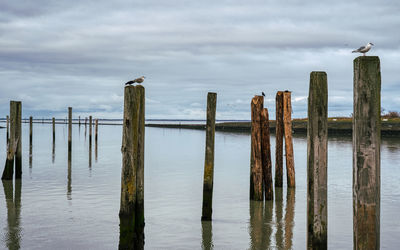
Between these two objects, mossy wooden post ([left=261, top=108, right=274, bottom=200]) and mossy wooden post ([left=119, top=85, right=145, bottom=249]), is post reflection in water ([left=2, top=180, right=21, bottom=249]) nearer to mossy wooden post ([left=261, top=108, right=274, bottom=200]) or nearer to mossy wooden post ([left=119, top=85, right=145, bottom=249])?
mossy wooden post ([left=119, top=85, right=145, bottom=249])

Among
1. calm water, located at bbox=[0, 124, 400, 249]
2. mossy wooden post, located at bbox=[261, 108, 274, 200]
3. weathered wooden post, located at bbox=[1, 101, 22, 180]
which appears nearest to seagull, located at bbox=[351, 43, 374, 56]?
mossy wooden post, located at bbox=[261, 108, 274, 200]

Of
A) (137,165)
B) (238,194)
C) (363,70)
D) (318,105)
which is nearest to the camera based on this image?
(363,70)

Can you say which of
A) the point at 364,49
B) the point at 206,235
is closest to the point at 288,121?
the point at 364,49

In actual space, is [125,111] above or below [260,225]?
above

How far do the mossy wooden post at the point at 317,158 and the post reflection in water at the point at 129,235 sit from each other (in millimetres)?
3020

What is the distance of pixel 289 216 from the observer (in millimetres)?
12148

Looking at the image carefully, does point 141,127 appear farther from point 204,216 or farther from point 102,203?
point 102,203

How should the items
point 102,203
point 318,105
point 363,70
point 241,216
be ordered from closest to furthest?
point 363,70 → point 318,105 → point 241,216 → point 102,203

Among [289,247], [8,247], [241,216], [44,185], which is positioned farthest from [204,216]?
[44,185]

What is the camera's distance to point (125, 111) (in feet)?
27.9

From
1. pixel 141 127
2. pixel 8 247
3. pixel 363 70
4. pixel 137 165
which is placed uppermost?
pixel 363 70

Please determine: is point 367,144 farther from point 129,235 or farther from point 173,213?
point 173,213

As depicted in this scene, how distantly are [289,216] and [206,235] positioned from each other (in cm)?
291

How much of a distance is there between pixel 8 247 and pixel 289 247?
5358mm
